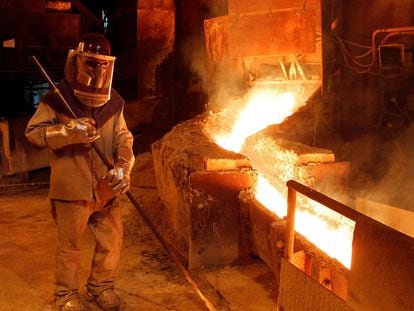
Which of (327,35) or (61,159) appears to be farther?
(327,35)

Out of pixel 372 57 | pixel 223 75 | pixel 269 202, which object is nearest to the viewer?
pixel 269 202

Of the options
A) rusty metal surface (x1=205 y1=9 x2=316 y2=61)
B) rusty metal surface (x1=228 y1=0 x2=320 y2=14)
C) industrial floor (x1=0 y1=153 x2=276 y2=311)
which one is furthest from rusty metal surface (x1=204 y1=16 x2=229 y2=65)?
industrial floor (x1=0 y1=153 x2=276 y2=311)

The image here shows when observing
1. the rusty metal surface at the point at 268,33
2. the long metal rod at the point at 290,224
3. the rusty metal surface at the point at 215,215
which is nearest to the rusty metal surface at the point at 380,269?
the long metal rod at the point at 290,224

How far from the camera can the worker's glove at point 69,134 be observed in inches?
126

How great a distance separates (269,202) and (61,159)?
2031 mm

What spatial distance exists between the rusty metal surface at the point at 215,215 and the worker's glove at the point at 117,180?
3.37 feet

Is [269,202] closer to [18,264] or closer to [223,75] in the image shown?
[18,264]

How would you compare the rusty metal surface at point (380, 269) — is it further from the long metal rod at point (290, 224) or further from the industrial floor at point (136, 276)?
the industrial floor at point (136, 276)

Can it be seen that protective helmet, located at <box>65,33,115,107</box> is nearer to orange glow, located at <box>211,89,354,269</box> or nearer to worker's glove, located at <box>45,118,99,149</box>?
worker's glove, located at <box>45,118,99,149</box>

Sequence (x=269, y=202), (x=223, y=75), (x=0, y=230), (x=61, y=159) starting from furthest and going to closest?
(x=223, y=75) < (x=0, y=230) < (x=269, y=202) < (x=61, y=159)

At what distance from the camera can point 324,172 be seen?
4.77 metres

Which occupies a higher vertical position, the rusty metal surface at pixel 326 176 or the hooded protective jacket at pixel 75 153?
the hooded protective jacket at pixel 75 153

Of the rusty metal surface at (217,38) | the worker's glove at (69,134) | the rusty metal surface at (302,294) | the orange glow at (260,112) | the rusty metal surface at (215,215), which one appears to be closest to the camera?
the rusty metal surface at (302,294)

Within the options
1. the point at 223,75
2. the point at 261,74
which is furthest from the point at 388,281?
the point at 223,75
